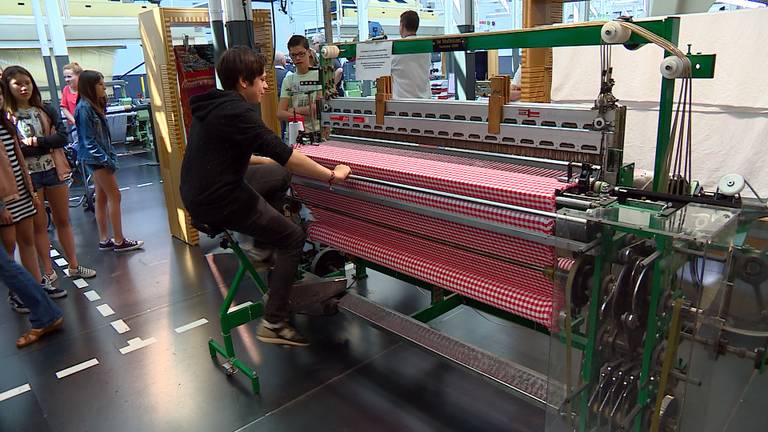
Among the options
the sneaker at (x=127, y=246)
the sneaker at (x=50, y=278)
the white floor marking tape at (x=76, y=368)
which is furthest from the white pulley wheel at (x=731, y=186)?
the sneaker at (x=127, y=246)

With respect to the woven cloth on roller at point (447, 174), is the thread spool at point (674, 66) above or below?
above

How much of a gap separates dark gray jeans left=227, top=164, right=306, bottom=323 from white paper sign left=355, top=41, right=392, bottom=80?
0.79 metres

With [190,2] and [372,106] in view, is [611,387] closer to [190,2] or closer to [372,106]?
[372,106]

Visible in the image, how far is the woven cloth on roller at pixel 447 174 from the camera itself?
2.30 metres

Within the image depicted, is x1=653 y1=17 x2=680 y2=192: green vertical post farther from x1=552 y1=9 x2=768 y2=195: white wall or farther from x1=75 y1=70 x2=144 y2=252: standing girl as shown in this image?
x1=75 y1=70 x2=144 y2=252: standing girl

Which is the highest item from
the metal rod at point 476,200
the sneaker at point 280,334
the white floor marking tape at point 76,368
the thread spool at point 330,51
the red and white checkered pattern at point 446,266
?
the thread spool at point 330,51

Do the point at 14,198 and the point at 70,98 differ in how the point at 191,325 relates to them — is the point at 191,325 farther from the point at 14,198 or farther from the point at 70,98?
the point at 70,98

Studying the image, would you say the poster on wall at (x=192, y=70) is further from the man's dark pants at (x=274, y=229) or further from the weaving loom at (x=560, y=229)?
the man's dark pants at (x=274, y=229)

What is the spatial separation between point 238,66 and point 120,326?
7.63ft

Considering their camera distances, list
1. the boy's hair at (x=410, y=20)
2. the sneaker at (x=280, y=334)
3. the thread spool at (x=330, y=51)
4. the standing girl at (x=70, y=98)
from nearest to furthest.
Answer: the sneaker at (x=280, y=334) < the thread spool at (x=330, y=51) < the boy's hair at (x=410, y=20) < the standing girl at (x=70, y=98)

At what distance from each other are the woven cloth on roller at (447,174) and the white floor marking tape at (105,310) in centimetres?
214

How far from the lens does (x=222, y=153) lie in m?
2.84

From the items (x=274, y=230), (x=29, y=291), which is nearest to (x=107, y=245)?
(x=29, y=291)

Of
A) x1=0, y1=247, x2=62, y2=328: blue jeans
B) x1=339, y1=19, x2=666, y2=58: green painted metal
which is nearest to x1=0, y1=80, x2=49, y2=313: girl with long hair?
x1=0, y1=247, x2=62, y2=328: blue jeans
